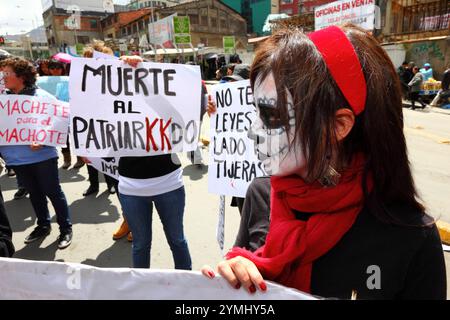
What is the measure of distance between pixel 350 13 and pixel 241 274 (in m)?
15.4

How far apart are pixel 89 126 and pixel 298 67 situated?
1.75m

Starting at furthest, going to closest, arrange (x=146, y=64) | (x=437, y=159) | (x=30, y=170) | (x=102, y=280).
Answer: (x=437, y=159), (x=30, y=170), (x=146, y=64), (x=102, y=280)

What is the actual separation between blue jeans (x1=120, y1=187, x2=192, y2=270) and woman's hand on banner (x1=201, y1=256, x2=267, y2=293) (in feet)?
4.88

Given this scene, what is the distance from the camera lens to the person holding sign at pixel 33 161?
3.27 meters

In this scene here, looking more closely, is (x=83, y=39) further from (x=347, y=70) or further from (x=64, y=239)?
(x=347, y=70)

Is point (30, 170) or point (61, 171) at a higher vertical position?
point (30, 170)

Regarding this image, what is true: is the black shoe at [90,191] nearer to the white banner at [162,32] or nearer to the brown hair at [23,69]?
the brown hair at [23,69]

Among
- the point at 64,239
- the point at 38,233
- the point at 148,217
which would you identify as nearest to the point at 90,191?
the point at 38,233

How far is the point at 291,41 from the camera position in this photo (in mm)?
871

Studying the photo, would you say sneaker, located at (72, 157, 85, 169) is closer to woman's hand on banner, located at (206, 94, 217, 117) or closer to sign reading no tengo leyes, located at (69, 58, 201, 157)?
sign reading no tengo leyes, located at (69, 58, 201, 157)

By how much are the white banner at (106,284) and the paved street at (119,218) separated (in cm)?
206
